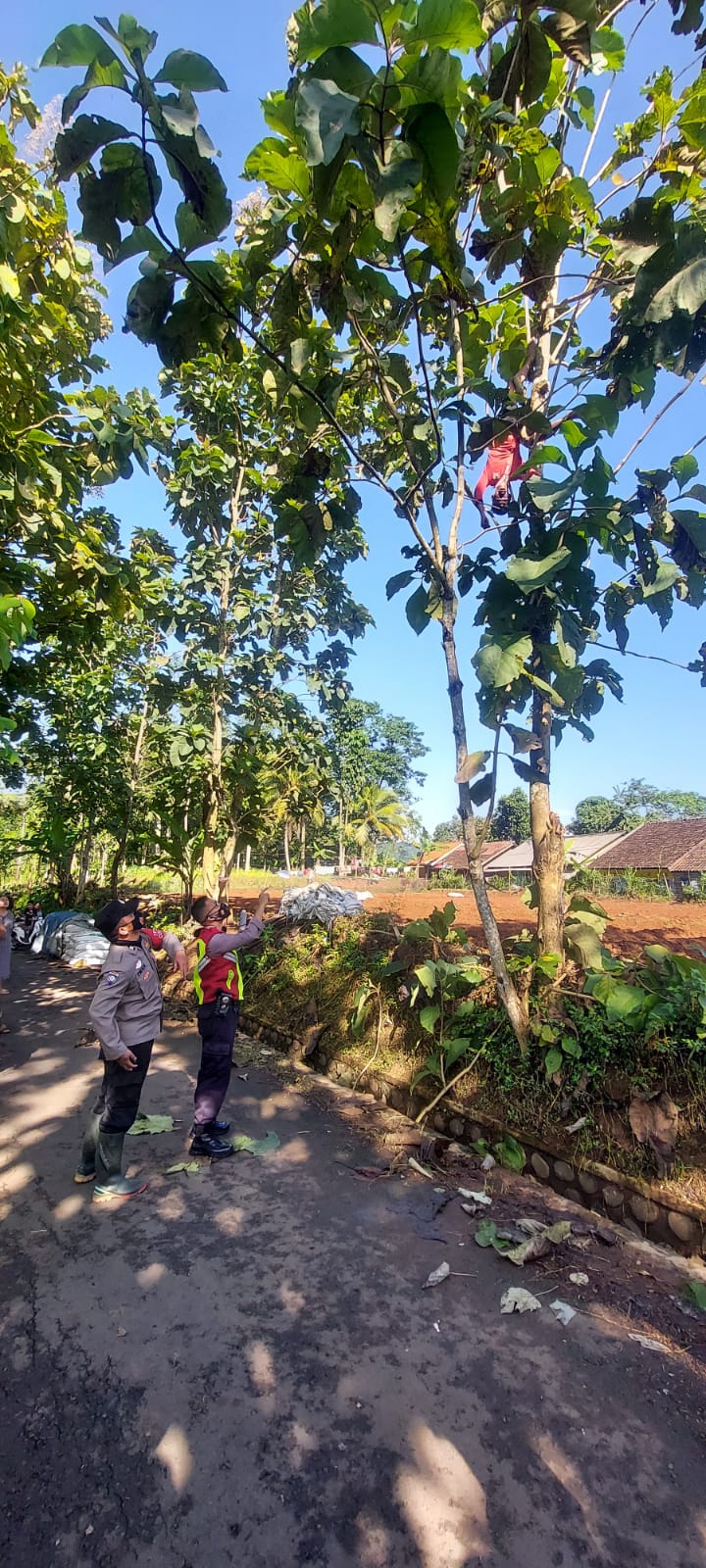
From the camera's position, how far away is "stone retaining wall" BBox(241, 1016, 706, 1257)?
310 cm

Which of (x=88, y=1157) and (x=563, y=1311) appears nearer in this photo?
(x=563, y=1311)

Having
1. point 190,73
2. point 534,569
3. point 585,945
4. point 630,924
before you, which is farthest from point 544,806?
point 190,73

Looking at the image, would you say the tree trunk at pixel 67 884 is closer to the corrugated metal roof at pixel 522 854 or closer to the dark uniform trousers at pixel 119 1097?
the dark uniform trousers at pixel 119 1097

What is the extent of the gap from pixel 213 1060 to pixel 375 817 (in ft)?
119

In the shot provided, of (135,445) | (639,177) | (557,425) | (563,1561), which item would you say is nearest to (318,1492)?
(563,1561)

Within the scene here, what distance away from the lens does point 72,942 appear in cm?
1162

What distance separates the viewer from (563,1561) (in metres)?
1.70

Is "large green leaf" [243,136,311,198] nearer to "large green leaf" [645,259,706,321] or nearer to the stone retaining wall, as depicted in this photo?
"large green leaf" [645,259,706,321]

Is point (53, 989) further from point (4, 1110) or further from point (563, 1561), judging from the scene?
point (563, 1561)

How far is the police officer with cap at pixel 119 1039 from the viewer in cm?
344

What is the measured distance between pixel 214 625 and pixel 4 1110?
6.49 meters

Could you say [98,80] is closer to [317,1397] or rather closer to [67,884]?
[317,1397]

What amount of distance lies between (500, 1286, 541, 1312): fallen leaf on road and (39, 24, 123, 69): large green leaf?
184 inches

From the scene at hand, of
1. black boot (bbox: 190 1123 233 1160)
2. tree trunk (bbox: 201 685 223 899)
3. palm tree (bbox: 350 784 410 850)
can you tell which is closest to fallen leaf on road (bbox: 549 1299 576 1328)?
black boot (bbox: 190 1123 233 1160)
